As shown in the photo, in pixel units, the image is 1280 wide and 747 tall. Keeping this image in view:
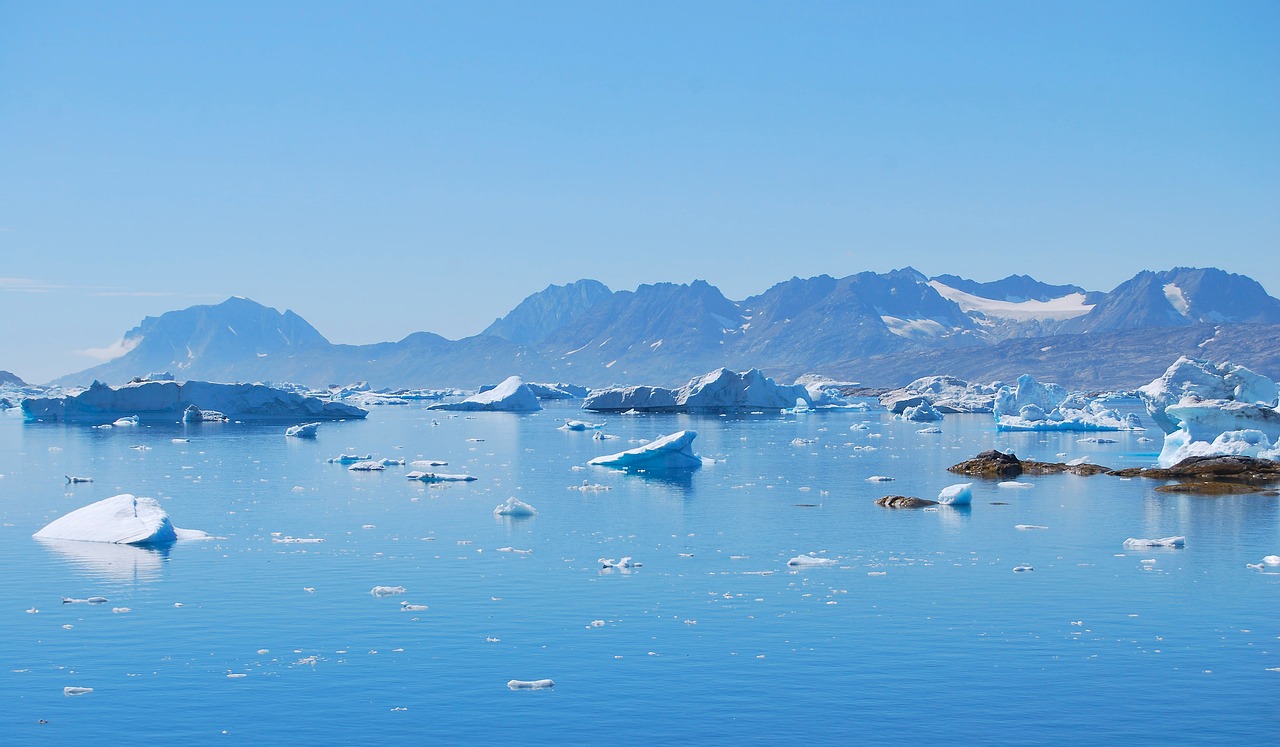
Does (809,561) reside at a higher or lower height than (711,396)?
lower

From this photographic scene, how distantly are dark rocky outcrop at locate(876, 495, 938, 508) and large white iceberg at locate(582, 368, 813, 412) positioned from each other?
65.3m

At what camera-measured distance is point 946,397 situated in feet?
420

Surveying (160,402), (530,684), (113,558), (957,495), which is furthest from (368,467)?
(160,402)

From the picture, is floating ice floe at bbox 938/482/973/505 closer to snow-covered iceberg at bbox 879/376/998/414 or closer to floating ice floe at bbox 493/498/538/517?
floating ice floe at bbox 493/498/538/517

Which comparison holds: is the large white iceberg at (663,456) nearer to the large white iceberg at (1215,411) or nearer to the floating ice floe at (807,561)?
the large white iceberg at (1215,411)

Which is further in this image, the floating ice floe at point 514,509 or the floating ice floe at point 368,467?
the floating ice floe at point 368,467

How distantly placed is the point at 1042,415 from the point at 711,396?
101ft

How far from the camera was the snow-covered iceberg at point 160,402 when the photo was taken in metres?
80.7

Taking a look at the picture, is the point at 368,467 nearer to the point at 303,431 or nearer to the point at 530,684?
the point at 303,431

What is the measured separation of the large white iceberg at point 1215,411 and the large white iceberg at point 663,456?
1739 cm

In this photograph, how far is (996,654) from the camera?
53.0ft

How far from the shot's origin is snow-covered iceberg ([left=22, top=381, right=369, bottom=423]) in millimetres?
80688

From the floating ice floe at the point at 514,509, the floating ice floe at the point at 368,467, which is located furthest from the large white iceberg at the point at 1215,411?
the floating ice floe at the point at 368,467

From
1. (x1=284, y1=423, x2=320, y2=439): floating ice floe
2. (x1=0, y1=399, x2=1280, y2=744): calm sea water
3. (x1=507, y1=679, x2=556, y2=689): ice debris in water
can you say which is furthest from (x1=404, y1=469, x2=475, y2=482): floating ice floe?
(x1=284, y1=423, x2=320, y2=439): floating ice floe
